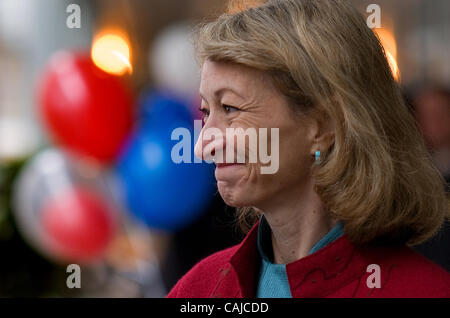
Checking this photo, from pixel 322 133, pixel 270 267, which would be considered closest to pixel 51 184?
pixel 270 267

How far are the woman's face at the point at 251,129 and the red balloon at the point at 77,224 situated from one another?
154cm

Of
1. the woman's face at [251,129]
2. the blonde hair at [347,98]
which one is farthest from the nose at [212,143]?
the blonde hair at [347,98]

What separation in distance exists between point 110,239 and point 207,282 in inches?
56.8

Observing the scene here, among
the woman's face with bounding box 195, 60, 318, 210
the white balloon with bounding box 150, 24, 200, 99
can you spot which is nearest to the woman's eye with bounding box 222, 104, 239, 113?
the woman's face with bounding box 195, 60, 318, 210

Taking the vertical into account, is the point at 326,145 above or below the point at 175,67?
below

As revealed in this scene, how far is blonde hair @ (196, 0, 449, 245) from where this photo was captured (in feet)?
4.37

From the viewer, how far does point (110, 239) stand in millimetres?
2945

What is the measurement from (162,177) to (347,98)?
1534mm

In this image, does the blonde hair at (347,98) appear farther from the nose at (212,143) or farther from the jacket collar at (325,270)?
the nose at (212,143)

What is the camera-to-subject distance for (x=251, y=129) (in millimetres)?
1364

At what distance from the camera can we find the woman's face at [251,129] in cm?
136

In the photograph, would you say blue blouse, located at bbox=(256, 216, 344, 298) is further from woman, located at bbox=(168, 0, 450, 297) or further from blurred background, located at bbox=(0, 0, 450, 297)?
blurred background, located at bbox=(0, 0, 450, 297)

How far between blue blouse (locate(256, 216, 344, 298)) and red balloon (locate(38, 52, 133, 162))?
1.38 meters

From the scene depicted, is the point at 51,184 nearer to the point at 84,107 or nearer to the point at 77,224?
the point at 77,224
